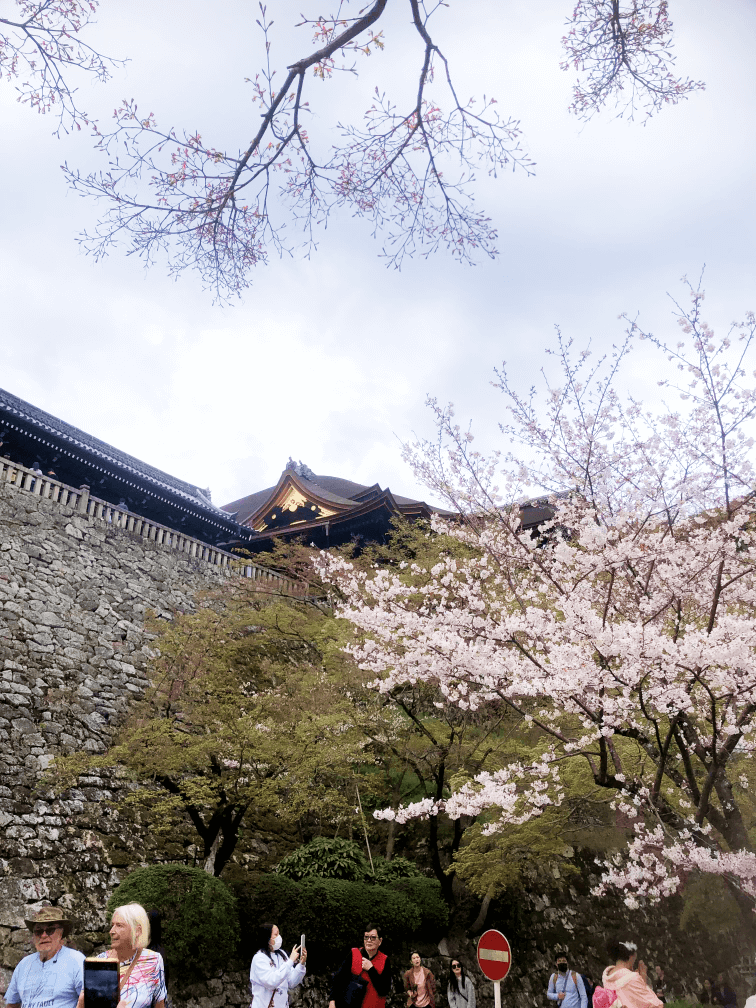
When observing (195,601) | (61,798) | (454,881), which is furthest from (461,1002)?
(195,601)

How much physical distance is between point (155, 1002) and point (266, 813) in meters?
6.98

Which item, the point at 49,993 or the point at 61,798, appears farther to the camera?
the point at 61,798

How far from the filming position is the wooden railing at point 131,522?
37.7 feet

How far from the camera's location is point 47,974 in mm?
3197

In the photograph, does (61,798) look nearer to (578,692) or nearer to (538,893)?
(578,692)

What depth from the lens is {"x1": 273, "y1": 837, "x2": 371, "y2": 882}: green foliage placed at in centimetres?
920

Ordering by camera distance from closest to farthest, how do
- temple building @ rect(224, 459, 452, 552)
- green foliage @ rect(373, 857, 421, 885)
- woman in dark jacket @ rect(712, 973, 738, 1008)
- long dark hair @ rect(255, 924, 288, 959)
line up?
long dark hair @ rect(255, 924, 288, 959) < green foliage @ rect(373, 857, 421, 885) < woman in dark jacket @ rect(712, 973, 738, 1008) < temple building @ rect(224, 459, 452, 552)

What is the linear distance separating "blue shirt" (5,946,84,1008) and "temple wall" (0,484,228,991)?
15.6 feet

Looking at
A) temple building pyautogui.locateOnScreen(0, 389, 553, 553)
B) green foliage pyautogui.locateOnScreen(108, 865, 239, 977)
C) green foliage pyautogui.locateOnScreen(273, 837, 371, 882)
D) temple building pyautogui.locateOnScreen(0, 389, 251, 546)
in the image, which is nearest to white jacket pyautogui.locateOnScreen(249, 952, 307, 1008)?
green foliage pyautogui.locateOnScreen(108, 865, 239, 977)

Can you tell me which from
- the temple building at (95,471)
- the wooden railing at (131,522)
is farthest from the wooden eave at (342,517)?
the wooden railing at (131,522)

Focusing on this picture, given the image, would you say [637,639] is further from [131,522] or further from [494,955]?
[131,522]

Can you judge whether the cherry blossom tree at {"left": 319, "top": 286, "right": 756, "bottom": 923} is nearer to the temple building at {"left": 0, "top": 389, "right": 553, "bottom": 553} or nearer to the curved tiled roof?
the temple building at {"left": 0, "top": 389, "right": 553, "bottom": 553}

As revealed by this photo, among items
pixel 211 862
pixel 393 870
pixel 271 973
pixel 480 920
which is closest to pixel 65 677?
pixel 211 862

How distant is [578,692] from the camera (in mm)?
5922
